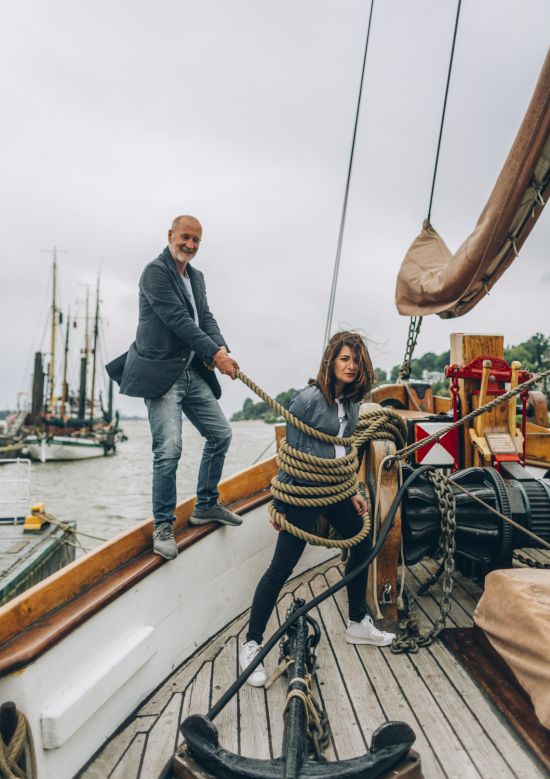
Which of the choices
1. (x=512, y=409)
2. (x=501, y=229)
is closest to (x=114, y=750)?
(x=512, y=409)

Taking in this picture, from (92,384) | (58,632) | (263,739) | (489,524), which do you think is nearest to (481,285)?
(489,524)

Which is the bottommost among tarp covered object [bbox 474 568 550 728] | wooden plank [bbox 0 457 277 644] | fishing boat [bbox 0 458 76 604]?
fishing boat [bbox 0 458 76 604]

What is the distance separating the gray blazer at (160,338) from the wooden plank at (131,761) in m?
1.25

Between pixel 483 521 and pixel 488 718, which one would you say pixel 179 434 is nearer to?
pixel 483 521

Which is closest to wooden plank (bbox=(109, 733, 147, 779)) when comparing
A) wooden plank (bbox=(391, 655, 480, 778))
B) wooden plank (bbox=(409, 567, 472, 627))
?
wooden plank (bbox=(391, 655, 480, 778))

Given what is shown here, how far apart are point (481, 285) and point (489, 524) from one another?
1.69 m

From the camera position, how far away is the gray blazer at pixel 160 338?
7.91 ft

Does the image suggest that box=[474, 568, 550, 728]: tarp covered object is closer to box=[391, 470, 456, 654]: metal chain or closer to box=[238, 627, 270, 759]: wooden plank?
box=[391, 470, 456, 654]: metal chain

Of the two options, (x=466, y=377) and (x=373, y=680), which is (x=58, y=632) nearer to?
(x=373, y=680)

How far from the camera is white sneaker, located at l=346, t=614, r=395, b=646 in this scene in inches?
99.3

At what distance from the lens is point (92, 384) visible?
42656 mm

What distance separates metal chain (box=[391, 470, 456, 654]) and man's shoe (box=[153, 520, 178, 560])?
1029 mm

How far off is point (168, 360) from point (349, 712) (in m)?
1.51

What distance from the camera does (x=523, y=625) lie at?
1.94 metres
